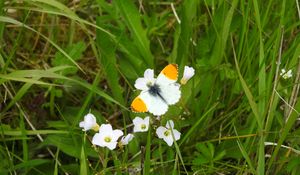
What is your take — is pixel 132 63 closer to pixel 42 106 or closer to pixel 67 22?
pixel 42 106

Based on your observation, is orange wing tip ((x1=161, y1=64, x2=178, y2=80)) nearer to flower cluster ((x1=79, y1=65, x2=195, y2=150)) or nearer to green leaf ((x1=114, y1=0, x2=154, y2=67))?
flower cluster ((x1=79, y1=65, x2=195, y2=150))

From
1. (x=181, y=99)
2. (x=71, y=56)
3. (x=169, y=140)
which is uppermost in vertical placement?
(x=71, y=56)

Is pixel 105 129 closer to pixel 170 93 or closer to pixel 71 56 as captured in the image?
pixel 170 93

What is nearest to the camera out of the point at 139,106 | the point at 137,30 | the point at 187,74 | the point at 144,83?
the point at 139,106

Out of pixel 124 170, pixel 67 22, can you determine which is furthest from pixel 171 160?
pixel 67 22

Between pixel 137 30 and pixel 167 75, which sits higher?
pixel 137 30

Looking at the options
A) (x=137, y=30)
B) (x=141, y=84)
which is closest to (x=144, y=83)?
(x=141, y=84)

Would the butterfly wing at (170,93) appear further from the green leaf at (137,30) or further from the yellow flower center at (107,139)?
the green leaf at (137,30)

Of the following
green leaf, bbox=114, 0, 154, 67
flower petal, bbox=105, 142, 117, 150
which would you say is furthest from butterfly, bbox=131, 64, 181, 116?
green leaf, bbox=114, 0, 154, 67
